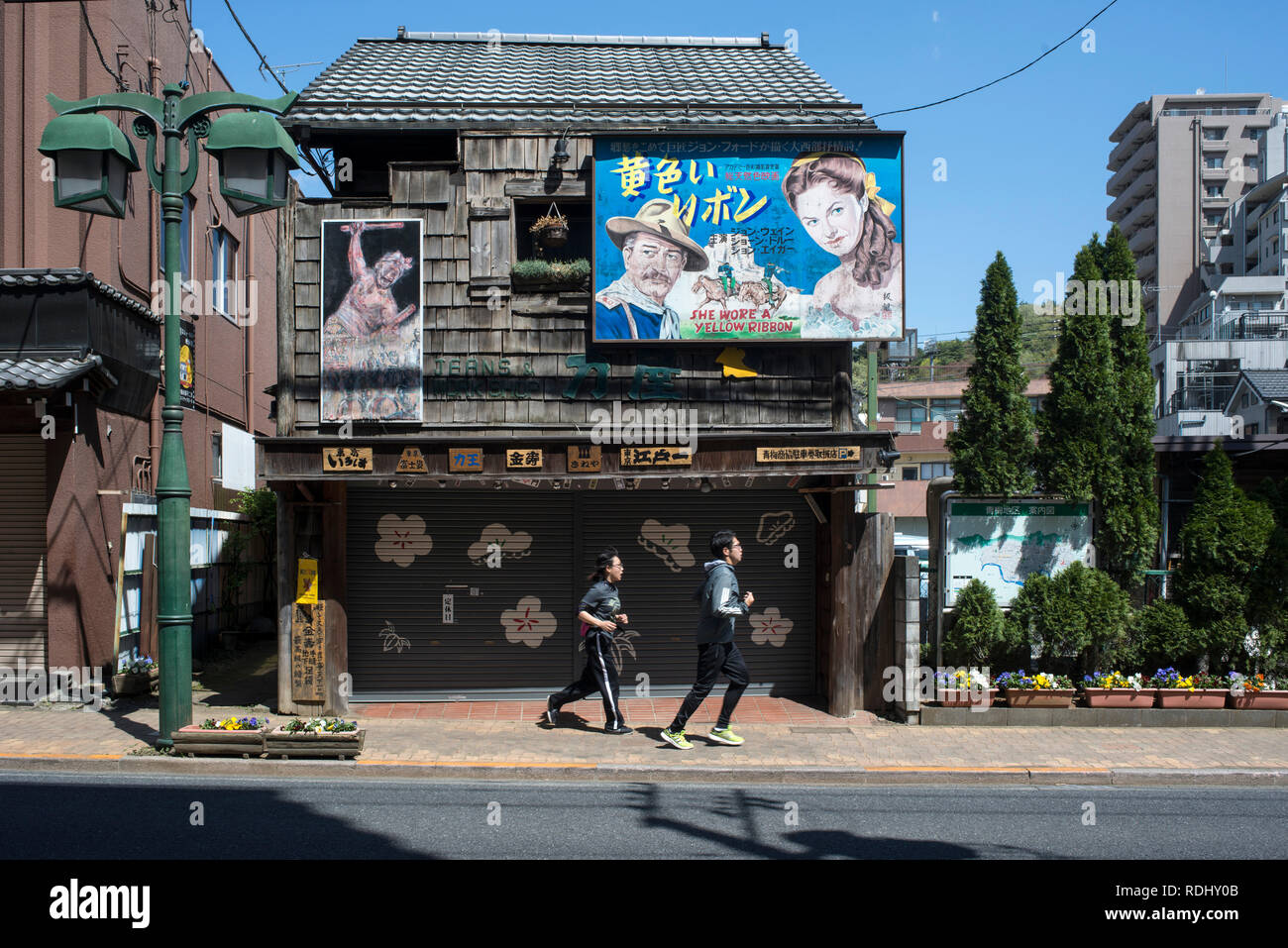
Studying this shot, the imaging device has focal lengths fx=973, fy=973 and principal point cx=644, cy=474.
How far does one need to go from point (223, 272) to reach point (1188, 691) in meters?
17.5

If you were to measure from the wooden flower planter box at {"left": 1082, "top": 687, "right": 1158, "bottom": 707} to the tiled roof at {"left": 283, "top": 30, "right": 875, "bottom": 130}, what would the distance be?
7.21 meters

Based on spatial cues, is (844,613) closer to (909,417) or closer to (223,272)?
(223,272)

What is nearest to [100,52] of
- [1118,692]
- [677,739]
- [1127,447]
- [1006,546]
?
[677,739]

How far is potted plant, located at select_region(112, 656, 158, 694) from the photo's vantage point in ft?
38.7

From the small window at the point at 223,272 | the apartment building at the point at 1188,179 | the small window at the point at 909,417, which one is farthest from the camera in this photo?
the apartment building at the point at 1188,179

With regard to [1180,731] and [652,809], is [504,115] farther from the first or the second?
[1180,731]

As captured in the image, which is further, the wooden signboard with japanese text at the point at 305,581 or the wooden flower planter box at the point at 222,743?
the wooden signboard with japanese text at the point at 305,581

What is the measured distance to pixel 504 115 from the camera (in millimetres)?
11672

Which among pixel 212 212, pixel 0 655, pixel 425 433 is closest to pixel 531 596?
pixel 425 433

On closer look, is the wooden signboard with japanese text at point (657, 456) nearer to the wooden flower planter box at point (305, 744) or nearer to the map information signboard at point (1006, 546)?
the map information signboard at point (1006, 546)

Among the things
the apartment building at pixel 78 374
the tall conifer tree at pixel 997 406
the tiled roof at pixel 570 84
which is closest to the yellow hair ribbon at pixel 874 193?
the tiled roof at pixel 570 84

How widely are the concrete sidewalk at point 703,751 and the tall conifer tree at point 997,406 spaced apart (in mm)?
2939

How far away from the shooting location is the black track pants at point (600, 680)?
10.2 m

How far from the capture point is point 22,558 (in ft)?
39.3
